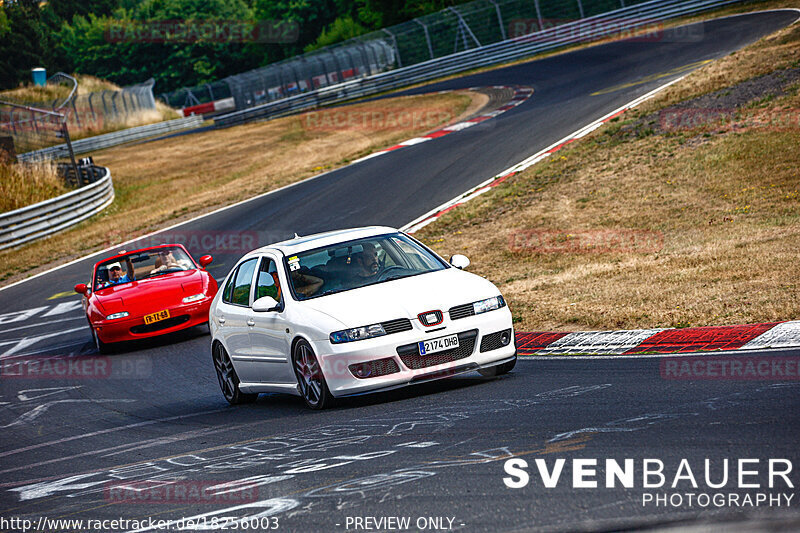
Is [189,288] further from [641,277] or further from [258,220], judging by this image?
[258,220]

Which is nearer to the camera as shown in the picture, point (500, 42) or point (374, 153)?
point (374, 153)

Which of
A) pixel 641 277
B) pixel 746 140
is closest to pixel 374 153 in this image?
pixel 746 140

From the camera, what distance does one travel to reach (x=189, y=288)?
1466 centimetres

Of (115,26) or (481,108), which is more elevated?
(115,26)

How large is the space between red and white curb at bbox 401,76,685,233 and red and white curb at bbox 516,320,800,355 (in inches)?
381

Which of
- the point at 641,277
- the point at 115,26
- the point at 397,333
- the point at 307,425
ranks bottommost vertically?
the point at 641,277

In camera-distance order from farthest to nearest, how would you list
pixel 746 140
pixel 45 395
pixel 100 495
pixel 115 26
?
1. pixel 115 26
2. pixel 746 140
3. pixel 45 395
4. pixel 100 495

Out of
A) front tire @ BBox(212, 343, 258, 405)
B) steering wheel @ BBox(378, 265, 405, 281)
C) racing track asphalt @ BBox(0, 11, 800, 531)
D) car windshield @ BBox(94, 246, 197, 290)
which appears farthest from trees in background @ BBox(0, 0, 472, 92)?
steering wheel @ BBox(378, 265, 405, 281)

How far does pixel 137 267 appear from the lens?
15.6m

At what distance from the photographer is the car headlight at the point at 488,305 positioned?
8273 mm

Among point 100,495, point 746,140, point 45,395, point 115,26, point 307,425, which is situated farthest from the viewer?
point 115,26

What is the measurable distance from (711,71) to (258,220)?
12.7 metres

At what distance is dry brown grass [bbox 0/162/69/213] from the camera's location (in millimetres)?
31797

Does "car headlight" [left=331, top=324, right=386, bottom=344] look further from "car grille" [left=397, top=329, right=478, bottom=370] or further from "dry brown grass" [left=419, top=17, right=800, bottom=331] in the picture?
"dry brown grass" [left=419, top=17, right=800, bottom=331]
